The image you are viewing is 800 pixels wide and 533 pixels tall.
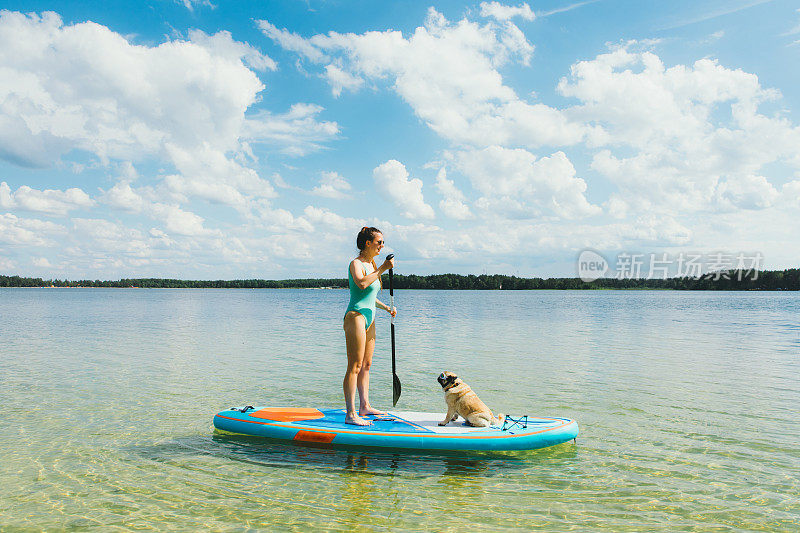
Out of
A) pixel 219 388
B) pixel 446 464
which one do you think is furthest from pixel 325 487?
pixel 219 388

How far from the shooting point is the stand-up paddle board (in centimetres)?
681

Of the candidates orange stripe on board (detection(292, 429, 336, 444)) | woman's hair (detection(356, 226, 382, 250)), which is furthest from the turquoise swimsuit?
orange stripe on board (detection(292, 429, 336, 444))

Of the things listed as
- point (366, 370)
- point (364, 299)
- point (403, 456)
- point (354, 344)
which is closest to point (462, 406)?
point (403, 456)

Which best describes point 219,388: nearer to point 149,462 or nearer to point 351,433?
point 149,462

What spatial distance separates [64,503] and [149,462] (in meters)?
1.27

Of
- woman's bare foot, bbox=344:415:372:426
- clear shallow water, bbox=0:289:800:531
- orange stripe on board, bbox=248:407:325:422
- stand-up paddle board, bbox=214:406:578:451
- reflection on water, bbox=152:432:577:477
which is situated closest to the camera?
clear shallow water, bbox=0:289:800:531

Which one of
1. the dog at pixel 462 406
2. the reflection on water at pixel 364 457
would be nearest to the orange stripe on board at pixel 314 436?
the reflection on water at pixel 364 457

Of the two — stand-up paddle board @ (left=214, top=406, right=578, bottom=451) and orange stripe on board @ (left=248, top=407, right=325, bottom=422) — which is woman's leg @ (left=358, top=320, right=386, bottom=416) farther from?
orange stripe on board @ (left=248, top=407, right=325, bottom=422)

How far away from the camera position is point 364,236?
6750 mm

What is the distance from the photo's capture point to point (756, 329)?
92.2 ft

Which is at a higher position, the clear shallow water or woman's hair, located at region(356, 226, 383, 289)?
woman's hair, located at region(356, 226, 383, 289)

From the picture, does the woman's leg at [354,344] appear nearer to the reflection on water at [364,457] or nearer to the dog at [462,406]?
→ the reflection on water at [364,457]

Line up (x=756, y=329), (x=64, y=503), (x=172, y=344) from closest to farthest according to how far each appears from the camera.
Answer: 1. (x=64, y=503)
2. (x=172, y=344)
3. (x=756, y=329)

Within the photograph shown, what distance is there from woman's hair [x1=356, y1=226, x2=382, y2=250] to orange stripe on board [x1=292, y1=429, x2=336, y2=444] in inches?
103
